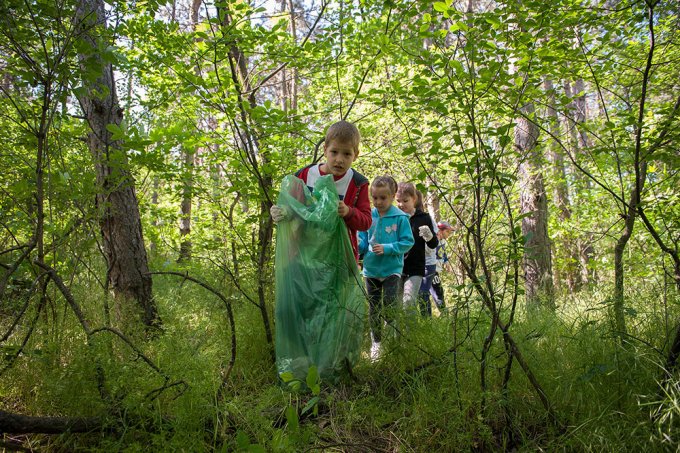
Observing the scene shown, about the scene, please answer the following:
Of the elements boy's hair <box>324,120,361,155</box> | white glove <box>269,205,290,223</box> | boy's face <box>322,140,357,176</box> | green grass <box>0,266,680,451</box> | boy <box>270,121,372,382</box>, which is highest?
boy's hair <box>324,120,361,155</box>

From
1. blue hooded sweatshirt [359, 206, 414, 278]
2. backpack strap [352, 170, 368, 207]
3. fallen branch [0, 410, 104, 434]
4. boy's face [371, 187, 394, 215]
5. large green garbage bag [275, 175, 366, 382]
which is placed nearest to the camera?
fallen branch [0, 410, 104, 434]

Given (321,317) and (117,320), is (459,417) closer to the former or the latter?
(321,317)

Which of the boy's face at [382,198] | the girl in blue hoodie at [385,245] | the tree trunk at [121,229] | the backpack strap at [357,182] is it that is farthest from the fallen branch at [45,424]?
the boy's face at [382,198]

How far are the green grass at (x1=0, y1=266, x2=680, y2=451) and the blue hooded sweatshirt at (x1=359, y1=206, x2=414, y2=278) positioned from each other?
42.3 inches

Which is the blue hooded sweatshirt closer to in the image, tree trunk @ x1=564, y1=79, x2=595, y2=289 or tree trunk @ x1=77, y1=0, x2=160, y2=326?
tree trunk @ x1=564, y1=79, x2=595, y2=289

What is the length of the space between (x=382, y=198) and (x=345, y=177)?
3.54 feet

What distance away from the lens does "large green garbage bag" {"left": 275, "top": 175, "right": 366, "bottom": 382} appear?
93.2 inches

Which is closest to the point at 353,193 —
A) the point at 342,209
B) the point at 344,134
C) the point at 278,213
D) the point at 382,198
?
the point at 342,209

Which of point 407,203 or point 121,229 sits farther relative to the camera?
point 407,203

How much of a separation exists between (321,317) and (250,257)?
0.97 meters

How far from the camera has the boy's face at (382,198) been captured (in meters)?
3.63

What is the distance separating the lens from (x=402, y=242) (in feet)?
11.1

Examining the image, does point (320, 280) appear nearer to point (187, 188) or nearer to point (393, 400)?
point (393, 400)

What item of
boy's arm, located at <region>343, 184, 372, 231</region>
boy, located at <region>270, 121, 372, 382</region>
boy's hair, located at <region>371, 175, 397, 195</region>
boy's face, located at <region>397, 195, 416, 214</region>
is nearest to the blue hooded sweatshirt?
boy's hair, located at <region>371, 175, 397, 195</region>
